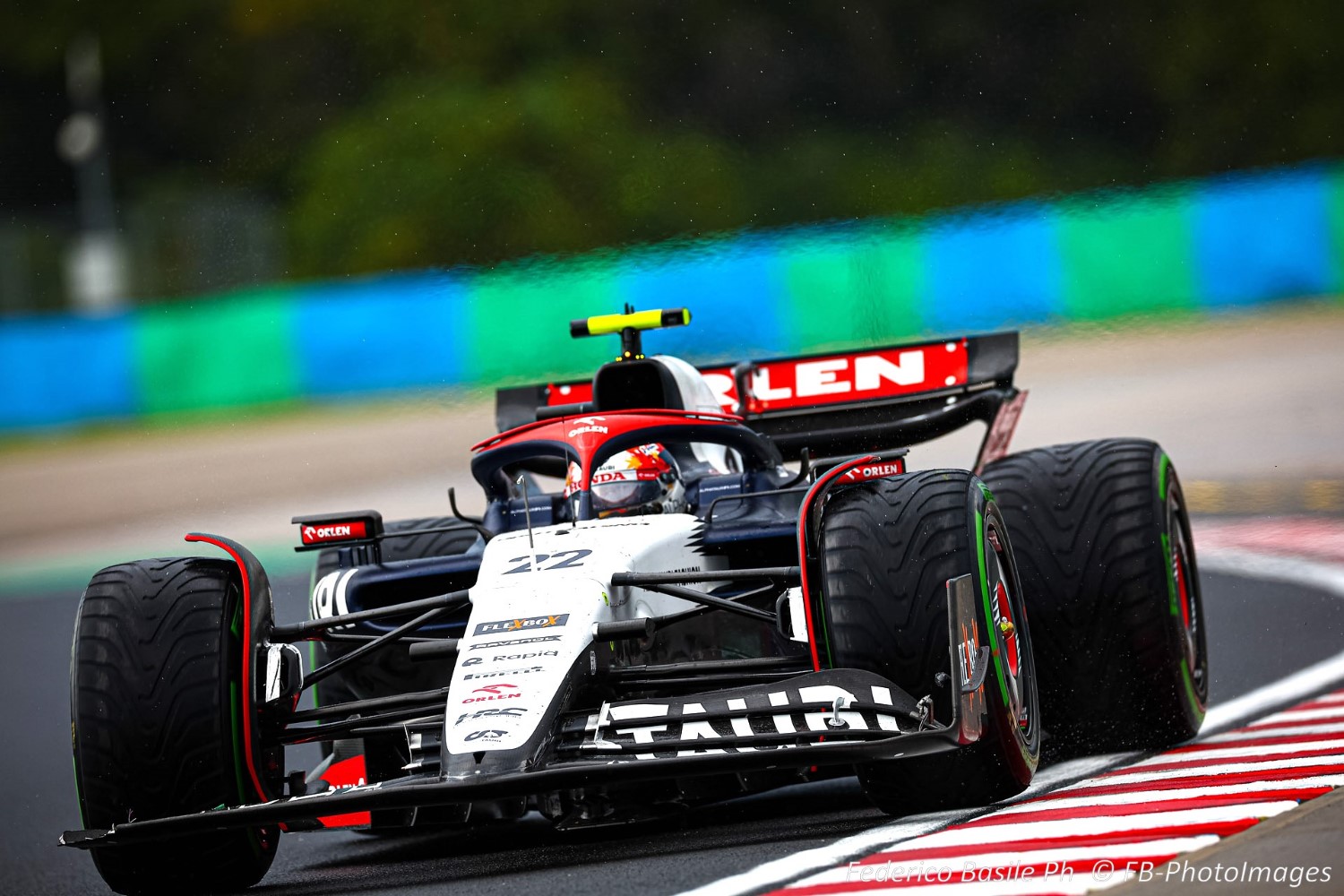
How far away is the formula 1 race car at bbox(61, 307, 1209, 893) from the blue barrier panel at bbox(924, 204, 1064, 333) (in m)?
8.07

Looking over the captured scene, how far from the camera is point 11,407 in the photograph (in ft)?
69.3

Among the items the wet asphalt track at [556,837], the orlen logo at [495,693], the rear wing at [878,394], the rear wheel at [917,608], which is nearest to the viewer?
the wet asphalt track at [556,837]

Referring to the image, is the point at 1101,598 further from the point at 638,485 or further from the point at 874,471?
the point at 638,485

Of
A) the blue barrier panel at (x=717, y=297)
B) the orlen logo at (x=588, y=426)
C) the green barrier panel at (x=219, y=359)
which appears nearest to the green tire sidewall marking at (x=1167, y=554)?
the orlen logo at (x=588, y=426)

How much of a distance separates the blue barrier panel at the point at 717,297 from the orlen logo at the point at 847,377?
4.03 m

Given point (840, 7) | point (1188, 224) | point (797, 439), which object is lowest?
point (797, 439)

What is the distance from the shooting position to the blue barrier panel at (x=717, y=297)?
14.6 m

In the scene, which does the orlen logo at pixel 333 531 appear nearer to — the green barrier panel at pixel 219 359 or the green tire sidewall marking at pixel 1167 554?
the green tire sidewall marking at pixel 1167 554

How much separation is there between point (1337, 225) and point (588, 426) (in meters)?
12.3

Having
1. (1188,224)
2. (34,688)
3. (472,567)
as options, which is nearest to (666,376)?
(472,567)

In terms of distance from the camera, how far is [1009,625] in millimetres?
6656

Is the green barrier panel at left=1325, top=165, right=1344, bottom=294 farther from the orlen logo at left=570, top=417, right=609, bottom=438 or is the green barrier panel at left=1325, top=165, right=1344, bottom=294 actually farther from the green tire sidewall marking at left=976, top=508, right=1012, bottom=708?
the green tire sidewall marking at left=976, top=508, right=1012, bottom=708

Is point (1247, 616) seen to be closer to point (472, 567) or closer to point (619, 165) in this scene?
point (472, 567)

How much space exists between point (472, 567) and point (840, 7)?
1786 centimetres
